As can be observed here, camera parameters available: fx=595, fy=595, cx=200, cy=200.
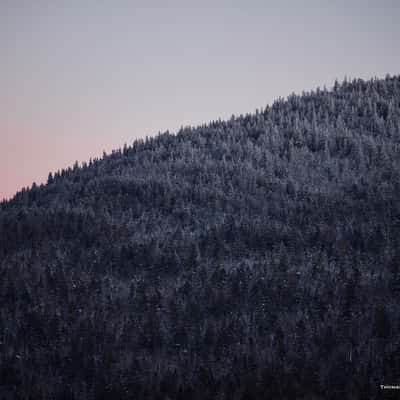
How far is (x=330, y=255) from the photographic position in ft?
49.4

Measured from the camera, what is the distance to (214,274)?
1342 centimetres

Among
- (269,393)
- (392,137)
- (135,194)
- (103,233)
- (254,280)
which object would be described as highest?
(392,137)

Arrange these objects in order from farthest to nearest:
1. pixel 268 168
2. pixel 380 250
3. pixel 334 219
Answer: pixel 268 168 → pixel 334 219 → pixel 380 250

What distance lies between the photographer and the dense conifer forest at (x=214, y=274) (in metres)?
8.99

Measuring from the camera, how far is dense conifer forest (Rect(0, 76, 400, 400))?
899cm

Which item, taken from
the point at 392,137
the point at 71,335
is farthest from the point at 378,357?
the point at 392,137

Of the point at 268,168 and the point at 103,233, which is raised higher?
the point at 268,168

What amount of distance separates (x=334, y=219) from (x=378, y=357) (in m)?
10.1

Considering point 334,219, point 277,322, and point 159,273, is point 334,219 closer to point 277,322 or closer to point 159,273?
point 159,273

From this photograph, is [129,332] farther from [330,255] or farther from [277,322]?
[330,255]

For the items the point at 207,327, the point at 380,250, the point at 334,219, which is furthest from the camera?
the point at 334,219

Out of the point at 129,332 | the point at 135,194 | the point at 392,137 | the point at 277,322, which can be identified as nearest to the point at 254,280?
the point at 277,322

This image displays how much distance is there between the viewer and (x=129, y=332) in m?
10.9

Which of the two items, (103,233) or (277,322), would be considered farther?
(103,233)
